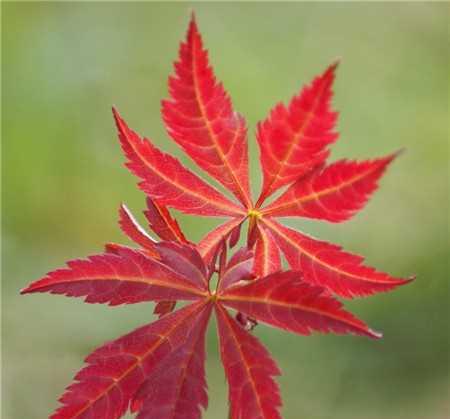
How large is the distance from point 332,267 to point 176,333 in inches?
6.8

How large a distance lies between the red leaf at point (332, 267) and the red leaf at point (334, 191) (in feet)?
0.10

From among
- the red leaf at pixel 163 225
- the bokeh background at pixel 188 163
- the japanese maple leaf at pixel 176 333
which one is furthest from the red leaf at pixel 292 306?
the bokeh background at pixel 188 163

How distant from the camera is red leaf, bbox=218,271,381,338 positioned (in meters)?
0.59

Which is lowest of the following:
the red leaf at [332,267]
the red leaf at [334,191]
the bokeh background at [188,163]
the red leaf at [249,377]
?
the red leaf at [249,377]

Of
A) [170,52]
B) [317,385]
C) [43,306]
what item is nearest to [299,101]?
[317,385]

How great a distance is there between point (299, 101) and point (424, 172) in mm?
2478

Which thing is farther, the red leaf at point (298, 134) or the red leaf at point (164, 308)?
the red leaf at point (164, 308)

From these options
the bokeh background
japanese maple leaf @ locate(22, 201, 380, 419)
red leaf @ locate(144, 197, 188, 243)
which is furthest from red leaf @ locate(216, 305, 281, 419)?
the bokeh background

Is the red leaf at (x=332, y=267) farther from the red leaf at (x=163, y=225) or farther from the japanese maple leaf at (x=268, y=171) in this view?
the red leaf at (x=163, y=225)

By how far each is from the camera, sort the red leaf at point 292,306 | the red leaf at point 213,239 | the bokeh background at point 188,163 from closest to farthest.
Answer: the red leaf at point 292,306, the red leaf at point 213,239, the bokeh background at point 188,163

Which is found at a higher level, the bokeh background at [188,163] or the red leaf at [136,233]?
the bokeh background at [188,163]

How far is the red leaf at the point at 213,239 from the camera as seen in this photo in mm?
689

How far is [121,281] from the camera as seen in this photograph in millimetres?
654

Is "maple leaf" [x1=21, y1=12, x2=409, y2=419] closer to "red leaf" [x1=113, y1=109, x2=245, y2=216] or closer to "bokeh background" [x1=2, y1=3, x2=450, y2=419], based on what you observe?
"red leaf" [x1=113, y1=109, x2=245, y2=216]
